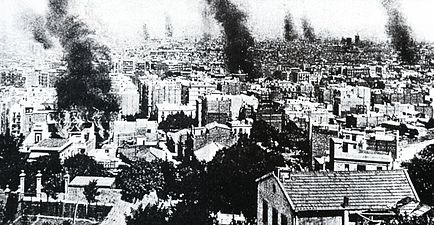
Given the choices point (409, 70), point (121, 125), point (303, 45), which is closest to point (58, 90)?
point (121, 125)

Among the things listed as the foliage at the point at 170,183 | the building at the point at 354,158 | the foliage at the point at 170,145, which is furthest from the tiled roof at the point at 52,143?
the building at the point at 354,158

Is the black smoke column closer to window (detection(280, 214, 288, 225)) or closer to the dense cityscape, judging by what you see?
the dense cityscape

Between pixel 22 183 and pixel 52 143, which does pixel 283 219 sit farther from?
pixel 52 143

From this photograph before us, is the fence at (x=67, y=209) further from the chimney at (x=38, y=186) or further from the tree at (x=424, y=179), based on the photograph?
the tree at (x=424, y=179)

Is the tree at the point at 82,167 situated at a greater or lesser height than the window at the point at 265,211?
lesser

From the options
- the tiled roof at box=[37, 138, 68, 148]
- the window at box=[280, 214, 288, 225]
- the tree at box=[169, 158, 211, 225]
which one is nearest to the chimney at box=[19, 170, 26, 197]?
the tiled roof at box=[37, 138, 68, 148]

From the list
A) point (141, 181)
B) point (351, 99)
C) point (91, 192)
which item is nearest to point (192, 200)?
point (141, 181)
